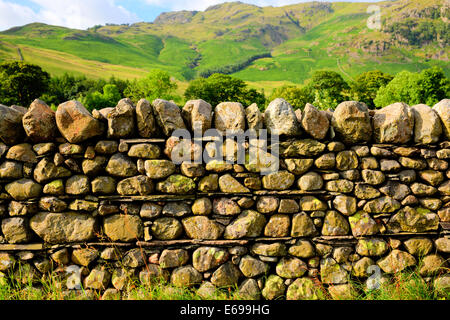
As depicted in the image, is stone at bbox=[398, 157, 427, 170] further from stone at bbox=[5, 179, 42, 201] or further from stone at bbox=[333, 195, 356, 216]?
stone at bbox=[5, 179, 42, 201]

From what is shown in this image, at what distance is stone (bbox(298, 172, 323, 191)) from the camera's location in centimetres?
346

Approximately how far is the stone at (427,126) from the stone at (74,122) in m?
3.92

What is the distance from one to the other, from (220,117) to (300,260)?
2.04 metres

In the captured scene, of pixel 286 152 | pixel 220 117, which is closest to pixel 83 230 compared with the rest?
pixel 220 117

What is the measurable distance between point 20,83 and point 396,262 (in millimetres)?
50367

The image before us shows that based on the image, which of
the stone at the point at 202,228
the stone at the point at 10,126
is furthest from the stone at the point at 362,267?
the stone at the point at 10,126

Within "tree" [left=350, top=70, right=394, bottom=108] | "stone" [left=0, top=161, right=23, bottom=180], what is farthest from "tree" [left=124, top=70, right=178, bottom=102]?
"stone" [left=0, top=161, right=23, bottom=180]

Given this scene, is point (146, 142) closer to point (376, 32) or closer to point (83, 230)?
point (83, 230)

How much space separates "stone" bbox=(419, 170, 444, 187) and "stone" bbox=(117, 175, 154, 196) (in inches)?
136

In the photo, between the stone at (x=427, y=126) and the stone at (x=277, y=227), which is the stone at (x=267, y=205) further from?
the stone at (x=427, y=126)

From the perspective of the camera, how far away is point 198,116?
3381mm

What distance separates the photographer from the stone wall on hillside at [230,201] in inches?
131

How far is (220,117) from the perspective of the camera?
11.4 ft

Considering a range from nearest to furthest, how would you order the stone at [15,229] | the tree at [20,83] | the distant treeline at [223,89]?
the stone at [15,229] < the distant treeline at [223,89] < the tree at [20,83]
